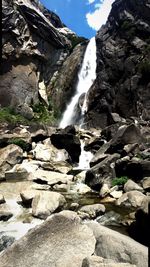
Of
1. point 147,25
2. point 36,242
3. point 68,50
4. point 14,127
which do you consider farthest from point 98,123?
point 36,242

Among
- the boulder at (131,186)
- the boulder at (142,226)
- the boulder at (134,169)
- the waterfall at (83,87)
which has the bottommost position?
the boulder at (142,226)

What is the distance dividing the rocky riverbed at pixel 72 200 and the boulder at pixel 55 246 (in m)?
0.02

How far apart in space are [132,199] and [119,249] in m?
7.19

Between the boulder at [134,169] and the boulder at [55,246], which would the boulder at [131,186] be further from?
the boulder at [55,246]

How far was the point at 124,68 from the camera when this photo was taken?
46.6 metres

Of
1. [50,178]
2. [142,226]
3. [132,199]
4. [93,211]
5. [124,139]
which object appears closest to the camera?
[142,226]

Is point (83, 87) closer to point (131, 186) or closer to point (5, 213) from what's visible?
point (131, 186)

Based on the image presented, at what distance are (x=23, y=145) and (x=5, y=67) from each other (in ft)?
76.5

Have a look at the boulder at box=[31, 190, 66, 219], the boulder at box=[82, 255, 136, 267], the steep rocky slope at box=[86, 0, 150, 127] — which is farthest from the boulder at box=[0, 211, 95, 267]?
the steep rocky slope at box=[86, 0, 150, 127]

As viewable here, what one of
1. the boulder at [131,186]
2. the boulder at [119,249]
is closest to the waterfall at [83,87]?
the boulder at [131,186]

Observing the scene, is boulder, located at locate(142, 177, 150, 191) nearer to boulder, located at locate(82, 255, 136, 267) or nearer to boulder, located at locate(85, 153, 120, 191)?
boulder, located at locate(85, 153, 120, 191)

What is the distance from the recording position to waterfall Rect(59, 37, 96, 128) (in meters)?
49.1

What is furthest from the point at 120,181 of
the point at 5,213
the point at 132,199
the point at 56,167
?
the point at 56,167

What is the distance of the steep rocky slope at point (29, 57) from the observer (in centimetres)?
4969
